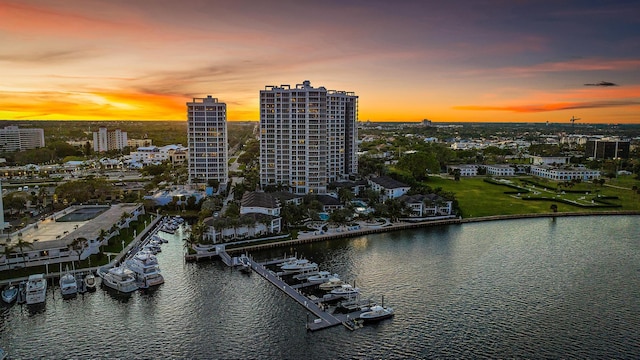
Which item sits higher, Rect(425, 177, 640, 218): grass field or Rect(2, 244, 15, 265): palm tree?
Rect(2, 244, 15, 265): palm tree

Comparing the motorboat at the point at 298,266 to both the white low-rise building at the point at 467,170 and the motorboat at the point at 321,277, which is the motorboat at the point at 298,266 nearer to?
the motorboat at the point at 321,277

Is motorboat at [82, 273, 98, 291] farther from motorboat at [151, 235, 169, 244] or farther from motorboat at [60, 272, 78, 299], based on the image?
motorboat at [151, 235, 169, 244]

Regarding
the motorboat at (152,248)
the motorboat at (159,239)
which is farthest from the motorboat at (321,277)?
the motorboat at (159,239)

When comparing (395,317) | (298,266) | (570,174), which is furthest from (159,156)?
(395,317)

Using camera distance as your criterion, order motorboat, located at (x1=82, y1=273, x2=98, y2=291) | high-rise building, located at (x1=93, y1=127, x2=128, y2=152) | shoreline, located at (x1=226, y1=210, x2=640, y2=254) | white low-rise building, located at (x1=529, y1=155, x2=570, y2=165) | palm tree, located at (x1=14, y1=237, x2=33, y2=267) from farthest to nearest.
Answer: high-rise building, located at (x1=93, y1=127, x2=128, y2=152) < white low-rise building, located at (x1=529, y1=155, x2=570, y2=165) < shoreline, located at (x1=226, y1=210, x2=640, y2=254) < palm tree, located at (x1=14, y1=237, x2=33, y2=267) < motorboat, located at (x1=82, y1=273, x2=98, y2=291)

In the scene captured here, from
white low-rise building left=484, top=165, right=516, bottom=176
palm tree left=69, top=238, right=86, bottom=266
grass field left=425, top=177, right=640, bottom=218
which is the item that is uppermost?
white low-rise building left=484, top=165, right=516, bottom=176

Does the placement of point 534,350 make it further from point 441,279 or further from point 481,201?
point 481,201

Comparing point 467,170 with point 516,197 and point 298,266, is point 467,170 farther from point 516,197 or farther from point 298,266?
point 298,266

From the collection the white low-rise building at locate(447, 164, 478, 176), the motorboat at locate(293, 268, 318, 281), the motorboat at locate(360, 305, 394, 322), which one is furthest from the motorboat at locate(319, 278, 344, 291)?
the white low-rise building at locate(447, 164, 478, 176)
